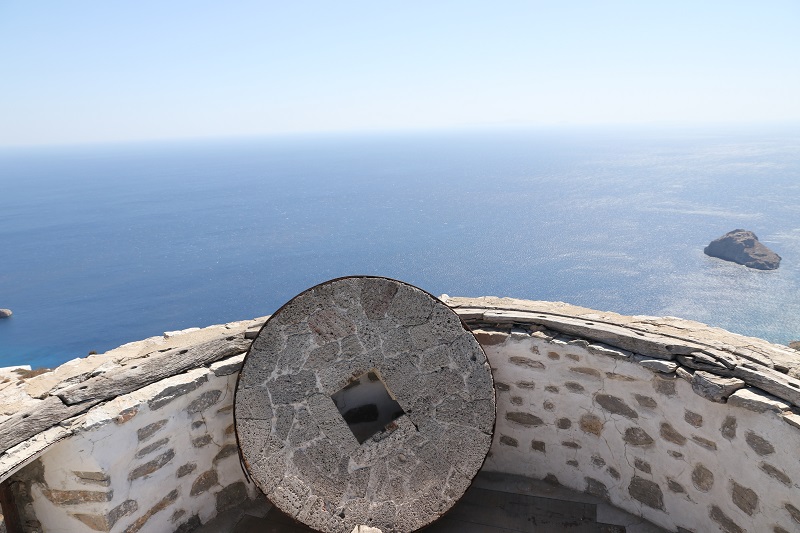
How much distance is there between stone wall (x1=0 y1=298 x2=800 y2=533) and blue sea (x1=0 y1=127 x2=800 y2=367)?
164 feet

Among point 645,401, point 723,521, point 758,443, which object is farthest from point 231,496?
point 758,443

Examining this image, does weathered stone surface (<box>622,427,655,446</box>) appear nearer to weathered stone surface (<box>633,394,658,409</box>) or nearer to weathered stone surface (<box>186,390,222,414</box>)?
weathered stone surface (<box>633,394,658,409</box>)

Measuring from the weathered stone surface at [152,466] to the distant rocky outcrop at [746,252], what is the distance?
232ft

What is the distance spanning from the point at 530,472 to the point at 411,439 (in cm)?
156

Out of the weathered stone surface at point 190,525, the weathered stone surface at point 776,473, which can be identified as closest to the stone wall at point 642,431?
the weathered stone surface at point 776,473

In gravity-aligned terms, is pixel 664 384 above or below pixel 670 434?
above

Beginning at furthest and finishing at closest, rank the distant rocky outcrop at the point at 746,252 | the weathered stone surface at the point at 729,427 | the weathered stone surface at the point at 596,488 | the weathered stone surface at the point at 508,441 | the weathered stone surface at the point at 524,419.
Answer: the distant rocky outcrop at the point at 746,252, the weathered stone surface at the point at 508,441, the weathered stone surface at the point at 524,419, the weathered stone surface at the point at 596,488, the weathered stone surface at the point at 729,427

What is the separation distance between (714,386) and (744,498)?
2.82 ft

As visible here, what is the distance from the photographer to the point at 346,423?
5148mm

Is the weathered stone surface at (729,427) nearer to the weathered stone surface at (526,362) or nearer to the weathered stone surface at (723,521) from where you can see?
the weathered stone surface at (723,521)

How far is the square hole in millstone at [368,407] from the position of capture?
19.1 ft

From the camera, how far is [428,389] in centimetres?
508

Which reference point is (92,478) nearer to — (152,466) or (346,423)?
(152,466)

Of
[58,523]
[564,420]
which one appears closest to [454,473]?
[564,420]
